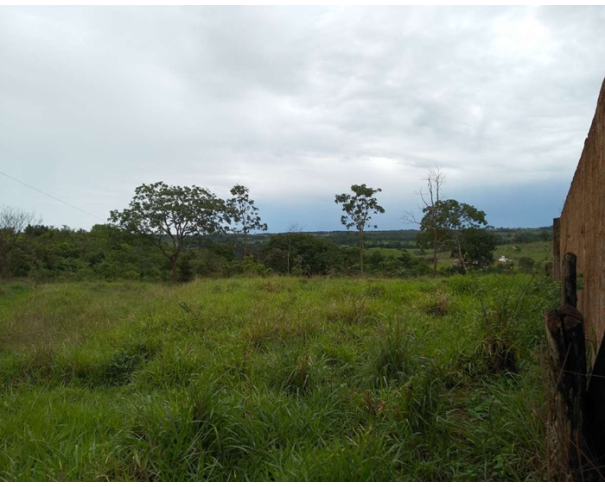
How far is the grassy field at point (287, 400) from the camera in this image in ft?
6.41

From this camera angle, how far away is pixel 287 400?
265cm

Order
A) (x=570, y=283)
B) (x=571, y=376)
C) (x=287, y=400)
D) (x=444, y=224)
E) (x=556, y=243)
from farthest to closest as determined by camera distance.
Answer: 1. (x=444, y=224)
2. (x=556, y=243)
3. (x=287, y=400)
4. (x=570, y=283)
5. (x=571, y=376)

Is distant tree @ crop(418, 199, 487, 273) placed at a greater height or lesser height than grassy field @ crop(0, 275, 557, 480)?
greater

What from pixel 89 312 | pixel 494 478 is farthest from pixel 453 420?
pixel 89 312

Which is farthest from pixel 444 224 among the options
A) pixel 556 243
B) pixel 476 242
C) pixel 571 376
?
pixel 571 376

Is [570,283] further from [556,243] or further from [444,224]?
→ [444,224]

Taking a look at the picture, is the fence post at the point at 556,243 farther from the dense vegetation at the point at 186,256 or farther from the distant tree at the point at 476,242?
the dense vegetation at the point at 186,256

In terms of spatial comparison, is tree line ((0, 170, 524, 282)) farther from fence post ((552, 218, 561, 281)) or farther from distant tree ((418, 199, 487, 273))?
fence post ((552, 218, 561, 281))

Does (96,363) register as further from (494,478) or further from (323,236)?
(323,236)

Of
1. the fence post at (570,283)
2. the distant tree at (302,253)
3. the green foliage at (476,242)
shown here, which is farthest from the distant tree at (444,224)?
the fence post at (570,283)

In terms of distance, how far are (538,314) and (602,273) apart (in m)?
1.72

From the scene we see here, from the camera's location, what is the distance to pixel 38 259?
21391mm

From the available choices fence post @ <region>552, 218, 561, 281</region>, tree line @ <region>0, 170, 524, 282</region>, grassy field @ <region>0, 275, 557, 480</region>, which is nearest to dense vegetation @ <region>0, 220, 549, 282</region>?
tree line @ <region>0, 170, 524, 282</region>

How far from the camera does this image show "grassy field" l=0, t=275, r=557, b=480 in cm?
195
